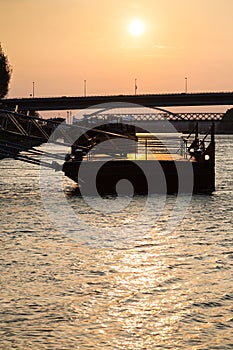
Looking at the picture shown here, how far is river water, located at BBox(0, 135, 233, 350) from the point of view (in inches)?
547

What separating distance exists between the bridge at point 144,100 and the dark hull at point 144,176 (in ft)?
375

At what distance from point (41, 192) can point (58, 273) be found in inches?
932

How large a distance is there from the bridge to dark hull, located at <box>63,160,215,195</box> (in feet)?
375

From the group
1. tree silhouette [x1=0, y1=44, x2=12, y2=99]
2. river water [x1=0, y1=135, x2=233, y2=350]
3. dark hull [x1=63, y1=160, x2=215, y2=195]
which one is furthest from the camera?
tree silhouette [x1=0, y1=44, x2=12, y2=99]

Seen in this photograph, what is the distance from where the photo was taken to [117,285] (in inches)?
693

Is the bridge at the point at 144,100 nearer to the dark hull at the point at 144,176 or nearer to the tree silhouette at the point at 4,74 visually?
the tree silhouette at the point at 4,74

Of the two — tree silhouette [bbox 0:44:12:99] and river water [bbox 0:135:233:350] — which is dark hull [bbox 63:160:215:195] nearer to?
river water [bbox 0:135:233:350]

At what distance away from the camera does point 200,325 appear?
1446 centimetres

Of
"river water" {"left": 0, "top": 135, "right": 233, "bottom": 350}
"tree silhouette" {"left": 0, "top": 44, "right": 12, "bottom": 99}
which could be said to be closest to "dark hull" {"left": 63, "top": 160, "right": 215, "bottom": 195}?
"river water" {"left": 0, "top": 135, "right": 233, "bottom": 350}

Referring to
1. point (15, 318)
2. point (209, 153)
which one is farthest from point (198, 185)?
point (15, 318)

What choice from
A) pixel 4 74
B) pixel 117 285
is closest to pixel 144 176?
pixel 117 285

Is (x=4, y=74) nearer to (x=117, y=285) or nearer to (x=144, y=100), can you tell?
(x=144, y=100)

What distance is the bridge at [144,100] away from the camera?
502ft

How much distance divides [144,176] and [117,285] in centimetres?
2099
